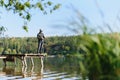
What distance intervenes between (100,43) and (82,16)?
29 centimetres

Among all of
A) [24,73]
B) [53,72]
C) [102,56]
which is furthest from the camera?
[53,72]

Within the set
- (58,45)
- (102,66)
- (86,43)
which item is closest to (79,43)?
(86,43)

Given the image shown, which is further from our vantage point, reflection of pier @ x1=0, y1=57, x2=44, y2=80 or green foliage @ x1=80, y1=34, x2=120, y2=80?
reflection of pier @ x1=0, y1=57, x2=44, y2=80

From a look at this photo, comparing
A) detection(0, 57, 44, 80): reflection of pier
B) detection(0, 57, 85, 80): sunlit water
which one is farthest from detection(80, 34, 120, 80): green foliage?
detection(0, 57, 44, 80): reflection of pier

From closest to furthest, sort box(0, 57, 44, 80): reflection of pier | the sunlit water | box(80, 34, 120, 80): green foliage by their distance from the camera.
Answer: box(80, 34, 120, 80): green foliage → the sunlit water → box(0, 57, 44, 80): reflection of pier

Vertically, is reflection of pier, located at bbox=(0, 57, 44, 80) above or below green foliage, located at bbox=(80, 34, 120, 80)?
below

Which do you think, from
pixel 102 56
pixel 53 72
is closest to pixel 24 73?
pixel 53 72

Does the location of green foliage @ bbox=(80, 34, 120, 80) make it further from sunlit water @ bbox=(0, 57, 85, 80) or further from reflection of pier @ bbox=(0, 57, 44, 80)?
reflection of pier @ bbox=(0, 57, 44, 80)

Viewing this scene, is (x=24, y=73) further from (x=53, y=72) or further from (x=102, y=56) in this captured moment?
(x=102, y=56)

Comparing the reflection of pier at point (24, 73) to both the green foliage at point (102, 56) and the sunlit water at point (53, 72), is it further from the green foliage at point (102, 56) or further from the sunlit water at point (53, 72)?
the green foliage at point (102, 56)

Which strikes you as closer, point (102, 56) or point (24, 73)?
point (102, 56)

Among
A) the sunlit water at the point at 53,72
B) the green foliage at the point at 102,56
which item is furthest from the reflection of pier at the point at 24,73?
the green foliage at the point at 102,56

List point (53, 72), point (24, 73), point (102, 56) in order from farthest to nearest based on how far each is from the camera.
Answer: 1. point (53, 72)
2. point (24, 73)
3. point (102, 56)

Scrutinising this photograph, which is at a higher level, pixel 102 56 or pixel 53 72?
pixel 102 56
